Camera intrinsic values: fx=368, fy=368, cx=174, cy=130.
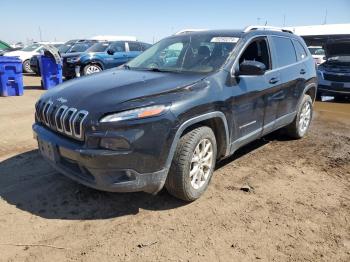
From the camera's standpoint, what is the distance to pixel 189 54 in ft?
14.8

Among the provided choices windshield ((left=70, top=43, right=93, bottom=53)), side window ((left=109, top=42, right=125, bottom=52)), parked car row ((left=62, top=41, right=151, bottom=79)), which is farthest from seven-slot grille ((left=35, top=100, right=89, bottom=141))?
windshield ((left=70, top=43, right=93, bottom=53))

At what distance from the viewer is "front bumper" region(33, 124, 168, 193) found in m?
3.12

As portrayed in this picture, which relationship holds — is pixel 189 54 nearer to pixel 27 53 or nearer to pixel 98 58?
pixel 98 58

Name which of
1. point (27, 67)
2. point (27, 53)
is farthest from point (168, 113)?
point (27, 67)

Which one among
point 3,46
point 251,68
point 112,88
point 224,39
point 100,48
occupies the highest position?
point 224,39

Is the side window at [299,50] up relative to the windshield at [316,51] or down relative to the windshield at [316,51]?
up

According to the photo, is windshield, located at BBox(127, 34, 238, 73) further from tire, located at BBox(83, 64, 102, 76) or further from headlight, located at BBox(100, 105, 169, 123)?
tire, located at BBox(83, 64, 102, 76)

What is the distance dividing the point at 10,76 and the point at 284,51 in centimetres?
859

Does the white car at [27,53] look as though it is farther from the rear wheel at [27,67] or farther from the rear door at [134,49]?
the rear door at [134,49]

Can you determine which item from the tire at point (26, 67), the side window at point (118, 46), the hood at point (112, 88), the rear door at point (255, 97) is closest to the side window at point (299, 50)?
the rear door at point (255, 97)

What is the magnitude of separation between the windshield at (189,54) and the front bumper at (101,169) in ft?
4.79

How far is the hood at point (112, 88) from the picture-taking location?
328 centimetres

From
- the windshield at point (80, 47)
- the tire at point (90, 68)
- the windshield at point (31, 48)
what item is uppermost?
the windshield at point (80, 47)

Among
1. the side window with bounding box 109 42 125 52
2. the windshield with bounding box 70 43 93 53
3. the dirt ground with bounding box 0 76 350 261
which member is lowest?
the dirt ground with bounding box 0 76 350 261
